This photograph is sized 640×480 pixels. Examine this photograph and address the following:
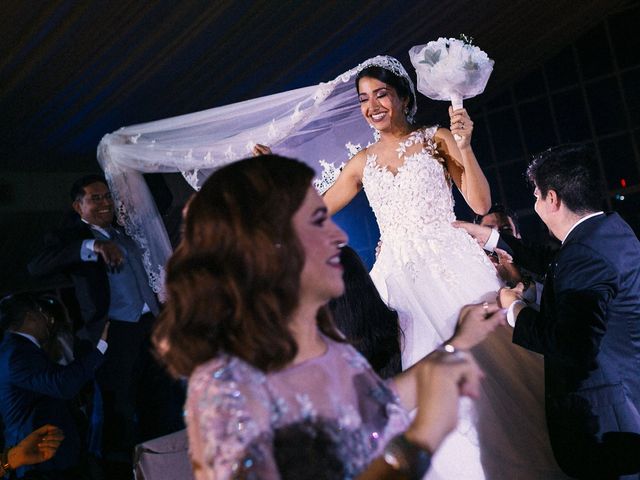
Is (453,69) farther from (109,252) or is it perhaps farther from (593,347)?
(109,252)

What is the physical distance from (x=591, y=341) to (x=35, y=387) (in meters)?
2.57

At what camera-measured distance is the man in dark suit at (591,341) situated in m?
2.21

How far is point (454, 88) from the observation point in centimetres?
271

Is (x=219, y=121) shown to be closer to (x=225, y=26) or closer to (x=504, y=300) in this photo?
(x=225, y=26)

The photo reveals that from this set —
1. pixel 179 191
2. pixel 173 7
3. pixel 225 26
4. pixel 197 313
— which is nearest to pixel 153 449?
pixel 197 313

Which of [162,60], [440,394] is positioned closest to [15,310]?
[162,60]

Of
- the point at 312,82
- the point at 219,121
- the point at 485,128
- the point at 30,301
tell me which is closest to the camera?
the point at 219,121

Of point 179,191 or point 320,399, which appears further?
point 179,191

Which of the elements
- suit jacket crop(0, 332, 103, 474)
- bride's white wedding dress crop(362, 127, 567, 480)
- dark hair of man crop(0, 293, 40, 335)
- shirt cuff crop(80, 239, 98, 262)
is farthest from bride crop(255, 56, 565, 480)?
dark hair of man crop(0, 293, 40, 335)

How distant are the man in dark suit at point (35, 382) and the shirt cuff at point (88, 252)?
→ 0.37 m

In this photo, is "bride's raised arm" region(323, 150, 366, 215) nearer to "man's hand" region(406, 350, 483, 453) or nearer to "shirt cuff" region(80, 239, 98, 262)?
"shirt cuff" region(80, 239, 98, 262)

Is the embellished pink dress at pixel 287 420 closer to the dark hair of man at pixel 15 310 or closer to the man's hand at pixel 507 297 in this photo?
the man's hand at pixel 507 297

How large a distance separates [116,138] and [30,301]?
97 cm

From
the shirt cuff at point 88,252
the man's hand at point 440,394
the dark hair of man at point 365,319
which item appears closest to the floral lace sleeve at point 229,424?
the man's hand at point 440,394
